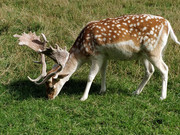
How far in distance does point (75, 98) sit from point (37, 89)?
88 cm

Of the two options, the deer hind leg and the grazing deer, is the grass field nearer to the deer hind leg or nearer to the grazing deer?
the deer hind leg

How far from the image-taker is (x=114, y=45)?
14.7 feet

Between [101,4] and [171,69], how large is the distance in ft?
15.8

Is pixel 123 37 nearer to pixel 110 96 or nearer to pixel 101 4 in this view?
pixel 110 96

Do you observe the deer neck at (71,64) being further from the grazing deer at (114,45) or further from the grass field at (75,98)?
the grass field at (75,98)

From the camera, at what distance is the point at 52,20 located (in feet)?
25.7

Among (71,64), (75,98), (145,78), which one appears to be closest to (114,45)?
(71,64)

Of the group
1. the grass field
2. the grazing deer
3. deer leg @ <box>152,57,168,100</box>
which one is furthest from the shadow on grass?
deer leg @ <box>152,57,168,100</box>

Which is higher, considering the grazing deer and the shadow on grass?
the grazing deer

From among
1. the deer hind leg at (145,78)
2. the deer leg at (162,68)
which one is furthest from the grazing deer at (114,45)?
the deer hind leg at (145,78)

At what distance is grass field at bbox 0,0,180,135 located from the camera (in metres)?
4.05

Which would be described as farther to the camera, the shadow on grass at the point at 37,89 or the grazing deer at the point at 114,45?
the shadow on grass at the point at 37,89

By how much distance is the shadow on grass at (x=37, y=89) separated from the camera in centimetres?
499

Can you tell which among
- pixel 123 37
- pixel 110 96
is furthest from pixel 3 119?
pixel 123 37
